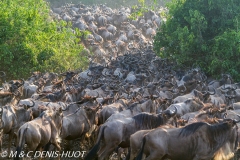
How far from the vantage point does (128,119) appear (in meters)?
10.9

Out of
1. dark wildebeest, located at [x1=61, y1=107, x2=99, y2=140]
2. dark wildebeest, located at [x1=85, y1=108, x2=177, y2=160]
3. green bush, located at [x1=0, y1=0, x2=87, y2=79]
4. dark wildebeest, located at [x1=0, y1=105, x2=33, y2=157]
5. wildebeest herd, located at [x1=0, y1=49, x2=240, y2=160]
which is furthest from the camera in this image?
green bush, located at [x1=0, y1=0, x2=87, y2=79]

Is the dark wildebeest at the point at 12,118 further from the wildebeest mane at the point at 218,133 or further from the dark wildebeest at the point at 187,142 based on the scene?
the wildebeest mane at the point at 218,133

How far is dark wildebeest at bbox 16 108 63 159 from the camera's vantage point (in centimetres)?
998

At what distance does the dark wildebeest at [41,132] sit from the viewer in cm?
998

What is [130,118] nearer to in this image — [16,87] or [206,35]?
[16,87]

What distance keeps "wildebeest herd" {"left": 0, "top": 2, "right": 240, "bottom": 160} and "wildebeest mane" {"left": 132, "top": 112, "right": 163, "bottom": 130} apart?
3 cm

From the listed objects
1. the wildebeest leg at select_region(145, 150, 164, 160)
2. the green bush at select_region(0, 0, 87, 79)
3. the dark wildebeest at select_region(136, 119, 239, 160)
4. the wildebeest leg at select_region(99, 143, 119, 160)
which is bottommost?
the wildebeest leg at select_region(99, 143, 119, 160)

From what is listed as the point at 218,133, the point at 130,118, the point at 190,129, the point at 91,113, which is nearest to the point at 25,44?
the point at 91,113

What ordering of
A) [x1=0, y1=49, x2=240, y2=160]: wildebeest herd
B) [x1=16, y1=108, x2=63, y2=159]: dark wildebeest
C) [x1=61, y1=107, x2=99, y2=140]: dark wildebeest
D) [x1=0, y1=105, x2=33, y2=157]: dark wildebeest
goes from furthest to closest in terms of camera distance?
[x1=61, y1=107, x2=99, y2=140]: dark wildebeest → [x1=0, y1=105, x2=33, y2=157]: dark wildebeest → [x1=16, y1=108, x2=63, y2=159]: dark wildebeest → [x1=0, y1=49, x2=240, y2=160]: wildebeest herd

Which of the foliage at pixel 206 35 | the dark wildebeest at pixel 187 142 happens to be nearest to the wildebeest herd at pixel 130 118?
the dark wildebeest at pixel 187 142

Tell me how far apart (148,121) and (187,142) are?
1788mm

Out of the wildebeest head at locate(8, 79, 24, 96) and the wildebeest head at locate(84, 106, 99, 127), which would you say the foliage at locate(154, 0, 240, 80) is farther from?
the wildebeest head at locate(84, 106, 99, 127)

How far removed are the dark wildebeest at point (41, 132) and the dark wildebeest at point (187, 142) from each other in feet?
9.22

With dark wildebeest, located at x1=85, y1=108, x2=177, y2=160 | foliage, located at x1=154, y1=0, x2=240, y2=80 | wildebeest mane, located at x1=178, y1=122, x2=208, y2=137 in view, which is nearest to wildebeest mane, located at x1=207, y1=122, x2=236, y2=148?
wildebeest mane, located at x1=178, y1=122, x2=208, y2=137
